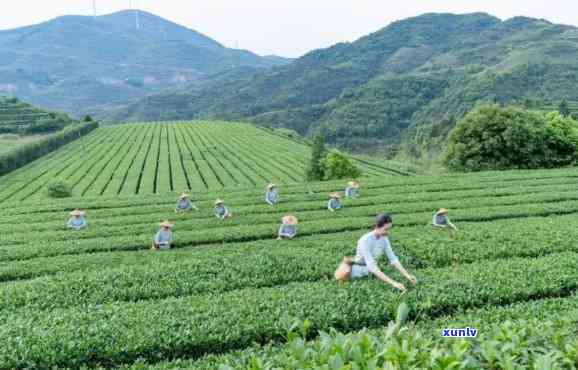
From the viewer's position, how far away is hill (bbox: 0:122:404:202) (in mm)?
39438

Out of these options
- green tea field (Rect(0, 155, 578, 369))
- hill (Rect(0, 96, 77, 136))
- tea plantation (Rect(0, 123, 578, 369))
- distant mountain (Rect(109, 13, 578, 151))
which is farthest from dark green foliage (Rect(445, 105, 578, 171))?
hill (Rect(0, 96, 77, 136))

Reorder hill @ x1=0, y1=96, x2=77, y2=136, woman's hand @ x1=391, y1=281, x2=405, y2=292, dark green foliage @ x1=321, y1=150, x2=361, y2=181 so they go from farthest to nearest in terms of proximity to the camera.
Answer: hill @ x1=0, y1=96, x2=77, y2=136
dark green foliage @ x1=321, y1=150, x2=361, y2=181
woman's hand @ x1=391, y1=281, x2=405, y2=292

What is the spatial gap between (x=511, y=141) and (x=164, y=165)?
36.8 m

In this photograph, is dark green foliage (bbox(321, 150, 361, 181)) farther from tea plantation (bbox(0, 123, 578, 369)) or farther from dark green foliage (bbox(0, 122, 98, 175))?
dark green foliage (bbox(0, 122, 98, 175))

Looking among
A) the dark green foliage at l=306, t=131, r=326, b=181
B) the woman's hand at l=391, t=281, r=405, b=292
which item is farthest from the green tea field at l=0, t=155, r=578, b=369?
the dark green foliage at l=306, t=131, r=326, b=181

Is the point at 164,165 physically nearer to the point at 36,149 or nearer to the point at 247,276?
the point at 36,149

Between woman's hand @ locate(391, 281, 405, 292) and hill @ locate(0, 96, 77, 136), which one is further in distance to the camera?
hill @ locate(0, 96, 77, 136)

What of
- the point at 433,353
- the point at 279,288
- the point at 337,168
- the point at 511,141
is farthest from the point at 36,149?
the point at 433,353

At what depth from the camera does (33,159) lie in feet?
191

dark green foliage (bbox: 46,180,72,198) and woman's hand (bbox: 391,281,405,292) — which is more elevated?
woman's hand (bbox: 391,281,405,292)

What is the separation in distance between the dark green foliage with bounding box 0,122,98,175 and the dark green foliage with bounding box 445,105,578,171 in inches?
1910

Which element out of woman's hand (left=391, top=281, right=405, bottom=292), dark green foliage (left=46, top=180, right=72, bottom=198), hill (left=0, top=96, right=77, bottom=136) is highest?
hill (left=0, top=96, right=77, bottom=136)

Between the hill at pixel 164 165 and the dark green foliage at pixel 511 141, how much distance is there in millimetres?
15395

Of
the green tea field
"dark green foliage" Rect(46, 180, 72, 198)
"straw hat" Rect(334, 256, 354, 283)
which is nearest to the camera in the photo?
the green tea field
